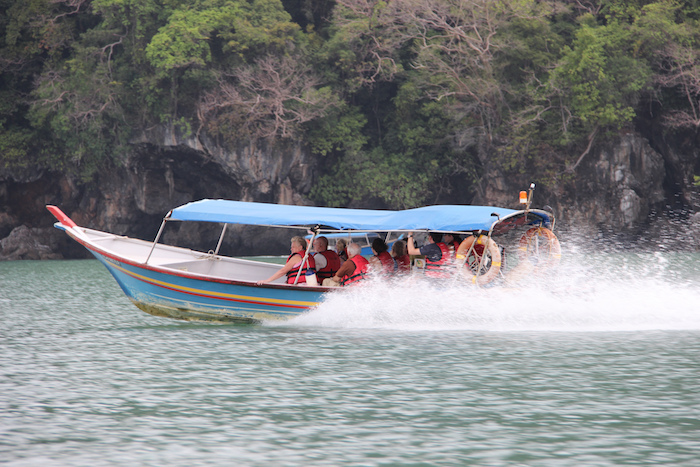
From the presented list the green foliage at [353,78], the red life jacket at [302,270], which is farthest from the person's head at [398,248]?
the green foliage at [353,78]

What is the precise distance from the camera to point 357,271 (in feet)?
40.6

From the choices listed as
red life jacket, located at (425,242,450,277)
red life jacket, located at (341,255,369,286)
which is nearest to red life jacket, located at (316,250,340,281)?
red life jacket, located at (341,255,369,286)

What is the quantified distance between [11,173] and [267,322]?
90.0 ft

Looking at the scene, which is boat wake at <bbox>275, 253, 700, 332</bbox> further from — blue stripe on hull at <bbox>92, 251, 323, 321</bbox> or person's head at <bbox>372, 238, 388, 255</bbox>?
person's head at <bbox>372, 238, 388, 255</bbox>

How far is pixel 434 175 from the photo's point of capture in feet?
122

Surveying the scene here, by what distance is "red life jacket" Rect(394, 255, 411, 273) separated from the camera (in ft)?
41.4

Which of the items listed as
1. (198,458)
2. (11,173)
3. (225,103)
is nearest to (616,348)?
(198,458)

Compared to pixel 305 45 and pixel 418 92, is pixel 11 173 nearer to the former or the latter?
pixel 305 45

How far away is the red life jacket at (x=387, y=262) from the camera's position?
1249 cm

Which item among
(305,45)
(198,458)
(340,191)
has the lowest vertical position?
(198,458)

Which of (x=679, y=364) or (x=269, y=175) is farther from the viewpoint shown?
(x=269, y=175)

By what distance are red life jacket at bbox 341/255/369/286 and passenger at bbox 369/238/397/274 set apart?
0.47ft

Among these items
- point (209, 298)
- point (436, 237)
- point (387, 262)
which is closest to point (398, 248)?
point (387, 262)

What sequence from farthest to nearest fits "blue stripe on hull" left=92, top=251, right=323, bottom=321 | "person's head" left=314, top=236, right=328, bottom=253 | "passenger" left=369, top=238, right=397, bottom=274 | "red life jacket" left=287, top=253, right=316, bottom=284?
"person's head" left=314, top=236, right=328, bottom=253, "red life jacket" left=287, top=253, right=316, bottom=284, "passenger" left=369, top=238, right=397, bottom=274, "blue stripe on hull" left=92, top=251, right=323, bottom=321
